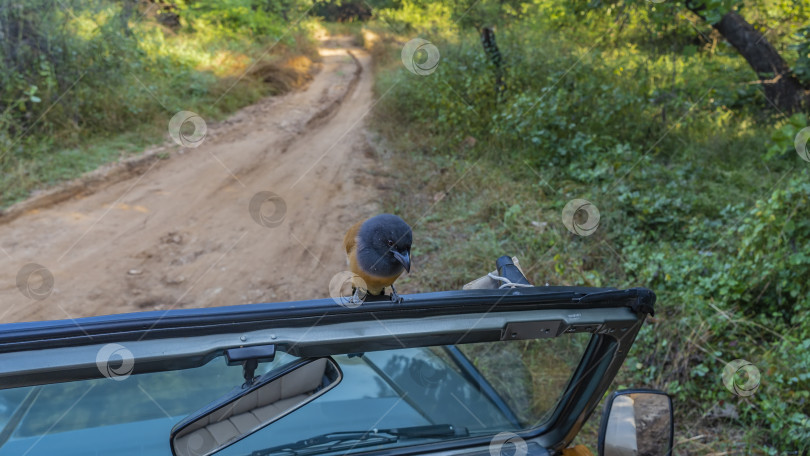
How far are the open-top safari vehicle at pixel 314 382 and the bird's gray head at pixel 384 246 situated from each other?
0.41 metres

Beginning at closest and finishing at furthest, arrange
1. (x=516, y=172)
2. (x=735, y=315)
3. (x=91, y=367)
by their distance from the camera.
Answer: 1. (x=91, y=367)
2. (x=735, y=315)
3. (x=516, y=172)

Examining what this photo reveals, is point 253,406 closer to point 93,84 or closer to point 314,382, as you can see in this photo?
point 314,382

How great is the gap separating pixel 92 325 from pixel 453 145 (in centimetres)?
907

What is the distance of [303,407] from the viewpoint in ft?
6.86

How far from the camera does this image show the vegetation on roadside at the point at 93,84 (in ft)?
28.5

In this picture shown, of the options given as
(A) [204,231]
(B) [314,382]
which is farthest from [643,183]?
(B) [314,382]

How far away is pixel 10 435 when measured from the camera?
1816 millimetres

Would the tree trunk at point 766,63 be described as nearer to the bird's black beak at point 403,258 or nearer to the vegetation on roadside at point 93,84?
the bird's black beak at point 403,258

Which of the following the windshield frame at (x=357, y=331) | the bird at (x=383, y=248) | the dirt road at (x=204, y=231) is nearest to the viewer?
the windshield frame at (x=357, y=331)

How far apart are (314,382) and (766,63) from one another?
30.0 ft

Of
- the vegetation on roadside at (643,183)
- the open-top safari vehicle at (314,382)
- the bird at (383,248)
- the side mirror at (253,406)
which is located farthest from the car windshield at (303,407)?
the vegetation on roadside at (643,183)

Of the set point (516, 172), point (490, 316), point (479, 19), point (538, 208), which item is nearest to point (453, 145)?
point (516, 172)

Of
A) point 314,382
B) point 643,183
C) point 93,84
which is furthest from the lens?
point 93,84

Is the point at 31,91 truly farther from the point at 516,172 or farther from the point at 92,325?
the point at 92,325
